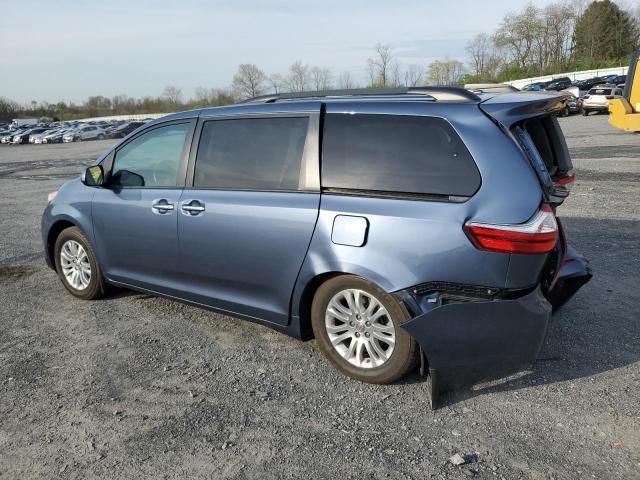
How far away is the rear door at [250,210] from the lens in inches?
146

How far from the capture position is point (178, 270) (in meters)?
4.37

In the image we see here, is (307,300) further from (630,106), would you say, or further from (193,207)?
(630,106)

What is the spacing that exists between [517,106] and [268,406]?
92.0 inches

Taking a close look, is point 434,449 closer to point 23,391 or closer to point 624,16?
point 23,391

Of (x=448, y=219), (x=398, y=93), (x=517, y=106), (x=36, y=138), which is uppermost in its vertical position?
(x=398, y=93)

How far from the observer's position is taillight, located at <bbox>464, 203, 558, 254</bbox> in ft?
9.98

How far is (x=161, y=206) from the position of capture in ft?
14.4

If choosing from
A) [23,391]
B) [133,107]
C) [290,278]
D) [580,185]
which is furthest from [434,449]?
[133,107]

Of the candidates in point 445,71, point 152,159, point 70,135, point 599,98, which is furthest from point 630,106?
point 445,71

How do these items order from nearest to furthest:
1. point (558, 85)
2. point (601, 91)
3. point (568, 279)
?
1. point (568, 279)
2. point (601, 91)
3. point (558, 85)

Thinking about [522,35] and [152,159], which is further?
[522,35]

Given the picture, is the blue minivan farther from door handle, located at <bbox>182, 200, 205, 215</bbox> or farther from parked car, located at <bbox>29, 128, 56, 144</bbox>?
parked car, located at <bbox>29, 128, 56, 144</bbox>

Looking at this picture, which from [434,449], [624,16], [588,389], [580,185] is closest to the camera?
[434,449]

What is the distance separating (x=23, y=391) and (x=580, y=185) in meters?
9.96
